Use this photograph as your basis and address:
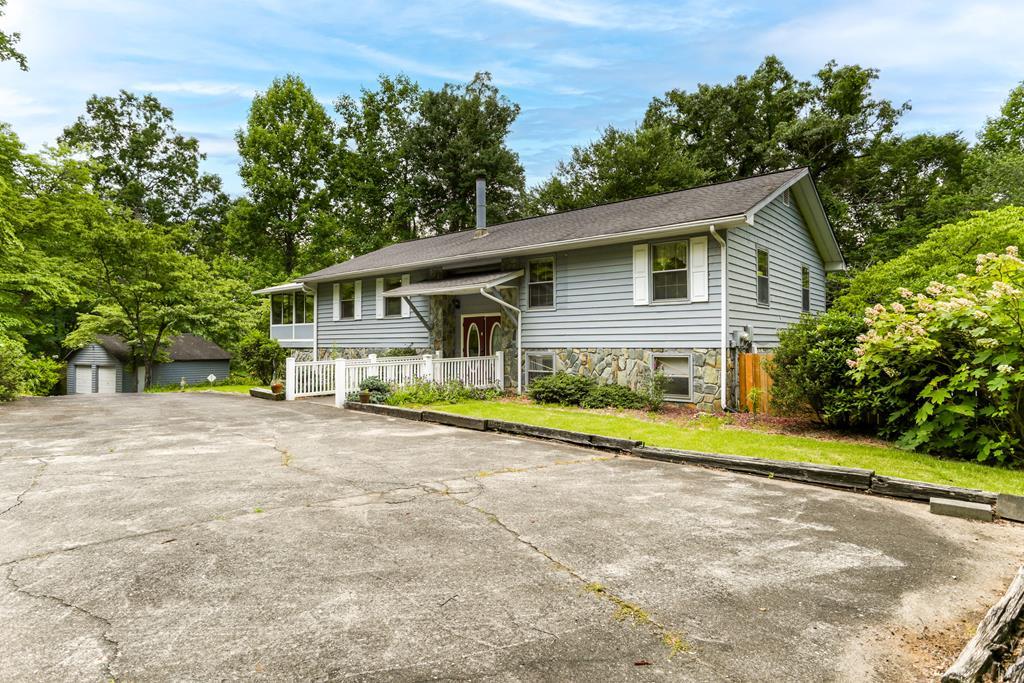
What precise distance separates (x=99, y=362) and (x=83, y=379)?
2.33m

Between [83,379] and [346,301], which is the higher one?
[346,301]

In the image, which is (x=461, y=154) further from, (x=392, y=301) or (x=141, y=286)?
(x=141, y=286)

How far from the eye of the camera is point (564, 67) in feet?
72.1

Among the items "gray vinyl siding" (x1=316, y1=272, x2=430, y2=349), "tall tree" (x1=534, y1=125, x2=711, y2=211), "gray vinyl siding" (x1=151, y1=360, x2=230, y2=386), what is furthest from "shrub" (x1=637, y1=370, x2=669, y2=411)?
"gray vinyl siding" (x1=151, y1=360, x2=230, y2=386)

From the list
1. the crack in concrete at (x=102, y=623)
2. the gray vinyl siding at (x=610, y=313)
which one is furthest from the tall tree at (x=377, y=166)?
the crack in concrete at (x=102, y=623)

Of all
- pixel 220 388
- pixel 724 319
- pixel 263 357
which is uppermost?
pixel 724 319

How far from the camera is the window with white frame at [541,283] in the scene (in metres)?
14.1

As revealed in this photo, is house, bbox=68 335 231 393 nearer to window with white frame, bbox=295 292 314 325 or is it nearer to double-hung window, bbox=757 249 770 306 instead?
window with white frame, bbox=295 292 314 325

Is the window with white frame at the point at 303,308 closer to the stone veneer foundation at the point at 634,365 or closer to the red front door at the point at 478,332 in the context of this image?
the red front door at the point at 478,332

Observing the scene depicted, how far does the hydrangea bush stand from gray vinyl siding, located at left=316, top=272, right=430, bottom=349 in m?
12.7

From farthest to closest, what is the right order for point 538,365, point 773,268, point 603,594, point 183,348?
point 183,348, point 538,365, point 773,268, point 603,594

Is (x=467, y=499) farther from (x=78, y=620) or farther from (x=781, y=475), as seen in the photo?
(x=781, y=475)

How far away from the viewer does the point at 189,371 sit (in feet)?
105

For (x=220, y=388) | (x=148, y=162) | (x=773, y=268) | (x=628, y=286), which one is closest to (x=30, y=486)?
(x=628, y=286)
